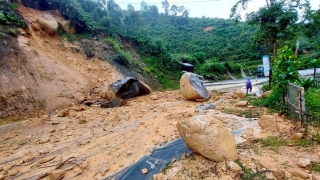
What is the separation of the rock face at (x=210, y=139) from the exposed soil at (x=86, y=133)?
169mm

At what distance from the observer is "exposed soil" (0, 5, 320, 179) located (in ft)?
11.8

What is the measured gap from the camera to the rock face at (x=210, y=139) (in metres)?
3.52

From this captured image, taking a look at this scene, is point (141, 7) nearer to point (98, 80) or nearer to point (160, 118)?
point (98, 80)

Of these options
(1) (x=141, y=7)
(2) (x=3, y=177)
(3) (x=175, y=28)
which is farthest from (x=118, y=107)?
(1) (x=141, y=7)

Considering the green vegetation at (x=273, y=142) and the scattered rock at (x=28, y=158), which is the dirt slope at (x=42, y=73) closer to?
the scattered rock at (x=28, y=158)

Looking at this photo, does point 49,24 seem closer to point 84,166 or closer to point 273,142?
point 84,166

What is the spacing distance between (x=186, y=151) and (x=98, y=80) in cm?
882

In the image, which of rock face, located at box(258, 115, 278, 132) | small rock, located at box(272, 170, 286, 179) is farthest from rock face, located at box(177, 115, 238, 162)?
rock face, located at box(258, 115, 278, 132)

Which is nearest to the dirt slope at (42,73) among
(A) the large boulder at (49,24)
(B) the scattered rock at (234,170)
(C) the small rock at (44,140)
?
(A) the large boulder at (49,24)

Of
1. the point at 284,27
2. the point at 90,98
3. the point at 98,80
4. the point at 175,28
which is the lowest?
the point at 90,98

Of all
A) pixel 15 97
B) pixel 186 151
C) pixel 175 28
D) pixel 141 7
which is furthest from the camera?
pixel 141 7

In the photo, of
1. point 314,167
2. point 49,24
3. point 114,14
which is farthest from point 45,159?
point 114,14

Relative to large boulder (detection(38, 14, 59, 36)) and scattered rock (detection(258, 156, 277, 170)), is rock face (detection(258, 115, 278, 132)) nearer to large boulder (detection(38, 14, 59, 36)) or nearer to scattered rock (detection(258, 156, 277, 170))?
scattered rock (detection(258, 156, 277, 170))

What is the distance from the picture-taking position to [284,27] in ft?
29.6
